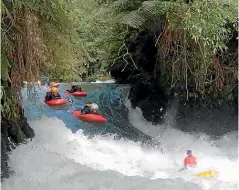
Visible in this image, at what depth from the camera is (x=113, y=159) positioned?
6.06 metres

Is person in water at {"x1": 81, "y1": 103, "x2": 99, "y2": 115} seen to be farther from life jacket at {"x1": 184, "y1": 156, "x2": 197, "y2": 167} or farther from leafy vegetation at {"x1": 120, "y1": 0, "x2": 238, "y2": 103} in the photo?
life jacket at {"x1": 184, "y1": 156, "x2": 197, "y2": 167}

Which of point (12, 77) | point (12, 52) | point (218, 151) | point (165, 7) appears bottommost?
point (218, 151)

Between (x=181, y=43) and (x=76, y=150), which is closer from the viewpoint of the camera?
(x=76, y=150)

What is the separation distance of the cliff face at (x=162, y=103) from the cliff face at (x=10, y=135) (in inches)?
111

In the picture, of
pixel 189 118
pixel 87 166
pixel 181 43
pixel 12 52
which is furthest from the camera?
pixel 189 118

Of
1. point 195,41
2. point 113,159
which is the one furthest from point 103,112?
point 195,41

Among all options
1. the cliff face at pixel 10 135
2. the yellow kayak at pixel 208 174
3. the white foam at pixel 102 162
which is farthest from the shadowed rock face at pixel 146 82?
the cliff face at pixel 10 135

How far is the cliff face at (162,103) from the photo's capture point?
7.58 m

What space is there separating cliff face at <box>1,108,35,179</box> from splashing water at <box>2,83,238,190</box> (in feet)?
0.30

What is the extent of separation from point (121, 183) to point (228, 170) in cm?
178

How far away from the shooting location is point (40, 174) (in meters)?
4.95

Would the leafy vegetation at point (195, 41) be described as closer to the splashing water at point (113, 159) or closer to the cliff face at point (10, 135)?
the splashing water at point (113, 159)

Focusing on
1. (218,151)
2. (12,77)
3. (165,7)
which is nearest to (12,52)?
(12,77)

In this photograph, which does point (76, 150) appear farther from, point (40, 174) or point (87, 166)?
point (40, 174)
